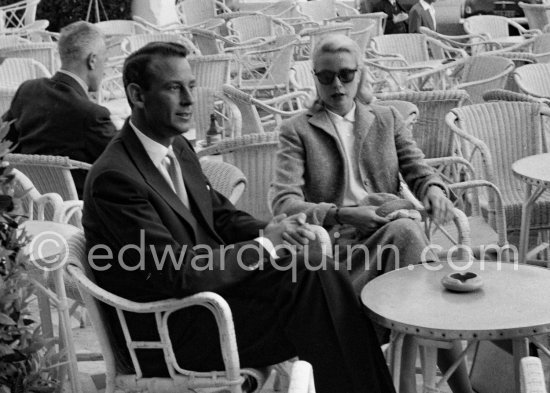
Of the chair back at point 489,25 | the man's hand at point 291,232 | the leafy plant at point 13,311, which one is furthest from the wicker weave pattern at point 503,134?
the chair back at point 489,25

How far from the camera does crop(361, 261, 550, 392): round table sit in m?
2.77

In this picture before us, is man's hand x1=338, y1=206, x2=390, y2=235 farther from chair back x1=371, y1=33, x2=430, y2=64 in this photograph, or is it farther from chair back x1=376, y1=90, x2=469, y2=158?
chair back x1=371, y1=33, x2=430, y2=64

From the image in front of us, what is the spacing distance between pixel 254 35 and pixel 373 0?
1.86 m

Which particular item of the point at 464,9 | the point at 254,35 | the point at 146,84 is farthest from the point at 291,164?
the point at 464,9

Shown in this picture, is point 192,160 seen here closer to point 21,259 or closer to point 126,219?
point 126,219

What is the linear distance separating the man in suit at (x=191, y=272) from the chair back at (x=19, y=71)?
13.7 feet

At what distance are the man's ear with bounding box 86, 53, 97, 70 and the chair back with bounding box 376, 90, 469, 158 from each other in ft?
A: 4.79

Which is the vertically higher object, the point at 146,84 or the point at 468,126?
the point at 146,84

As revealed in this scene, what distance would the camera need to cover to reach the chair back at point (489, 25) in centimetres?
1076

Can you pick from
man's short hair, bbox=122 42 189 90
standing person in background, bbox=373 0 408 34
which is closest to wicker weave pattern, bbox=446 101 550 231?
man's short hair, bbox=122 42 189 90

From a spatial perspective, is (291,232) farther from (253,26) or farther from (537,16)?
(537,16)

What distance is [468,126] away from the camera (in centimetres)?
502

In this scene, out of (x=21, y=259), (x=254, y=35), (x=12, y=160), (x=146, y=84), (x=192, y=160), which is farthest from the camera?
(x=254, y=35)

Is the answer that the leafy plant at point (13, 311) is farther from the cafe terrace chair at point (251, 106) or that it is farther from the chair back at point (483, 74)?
the chair back at point (483, 74)
